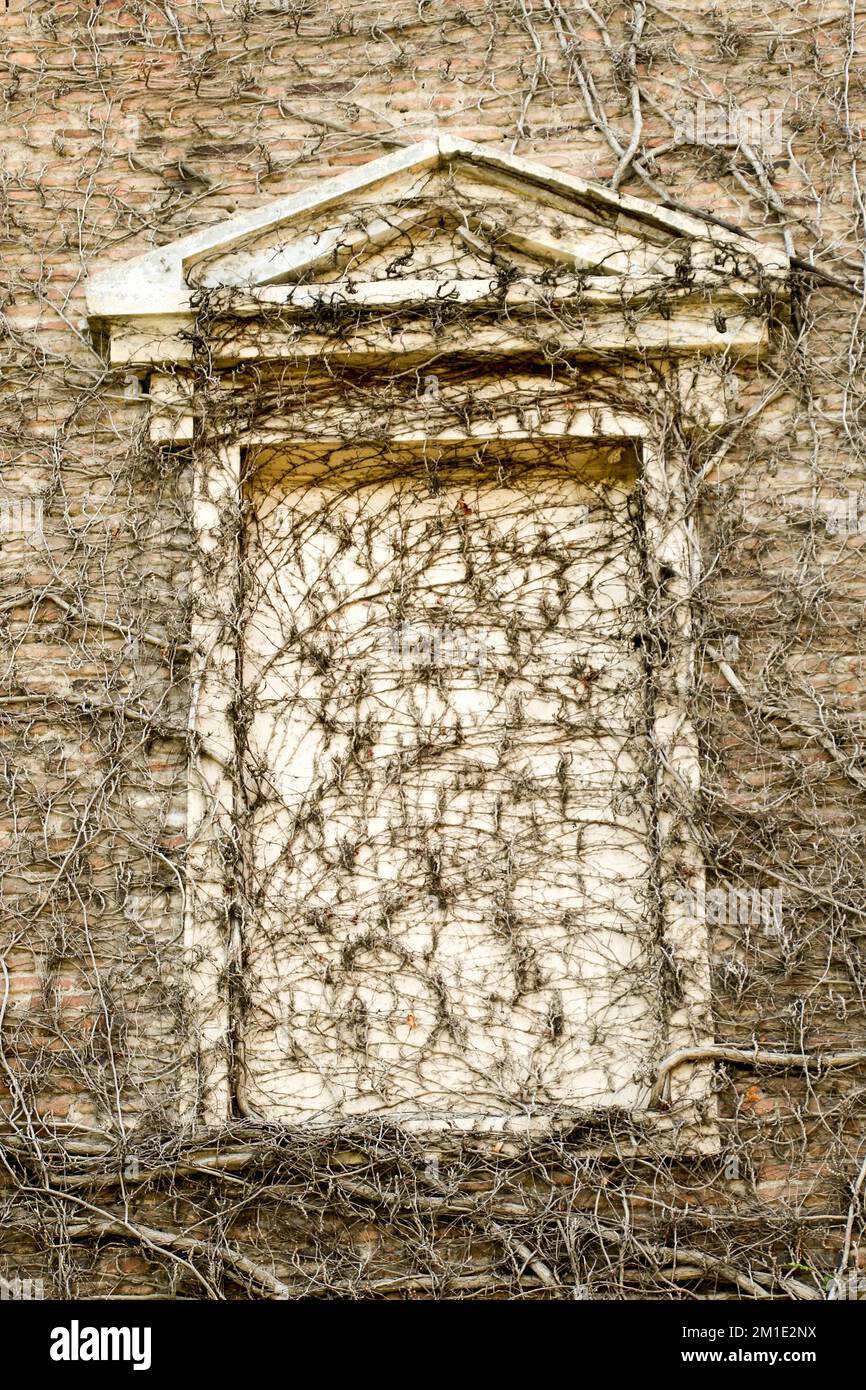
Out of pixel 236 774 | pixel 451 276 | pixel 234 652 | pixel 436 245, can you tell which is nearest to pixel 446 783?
pixel 236 774

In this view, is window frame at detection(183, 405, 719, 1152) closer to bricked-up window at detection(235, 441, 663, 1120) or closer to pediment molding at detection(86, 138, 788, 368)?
bricked-up window at detection(235, 441, 663, 1120)

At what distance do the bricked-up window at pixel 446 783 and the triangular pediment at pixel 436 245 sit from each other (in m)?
0.55

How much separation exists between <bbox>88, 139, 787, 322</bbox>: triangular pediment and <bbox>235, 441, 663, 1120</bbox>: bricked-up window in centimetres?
55

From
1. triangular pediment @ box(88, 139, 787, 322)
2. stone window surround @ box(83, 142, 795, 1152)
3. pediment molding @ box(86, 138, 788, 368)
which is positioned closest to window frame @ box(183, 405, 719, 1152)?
stone window surround @ box(83, 142, 795, 1152)

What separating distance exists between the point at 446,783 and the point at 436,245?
5.93ft

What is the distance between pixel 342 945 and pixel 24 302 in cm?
246

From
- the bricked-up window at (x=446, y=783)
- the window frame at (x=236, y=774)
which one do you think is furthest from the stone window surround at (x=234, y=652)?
the bricked-up window at (x=446, y=783)

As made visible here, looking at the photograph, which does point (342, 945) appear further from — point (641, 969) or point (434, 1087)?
point (641, 969)

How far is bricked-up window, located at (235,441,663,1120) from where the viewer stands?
3969 millimetres

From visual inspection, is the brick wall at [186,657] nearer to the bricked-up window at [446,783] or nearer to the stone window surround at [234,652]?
the stone window surround at [234,652]

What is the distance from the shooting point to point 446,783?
4152 mm

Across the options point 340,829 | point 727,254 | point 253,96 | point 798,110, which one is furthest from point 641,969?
point 253,96

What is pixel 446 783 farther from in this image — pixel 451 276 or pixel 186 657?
pixel 451 276

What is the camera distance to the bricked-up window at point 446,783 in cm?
397
